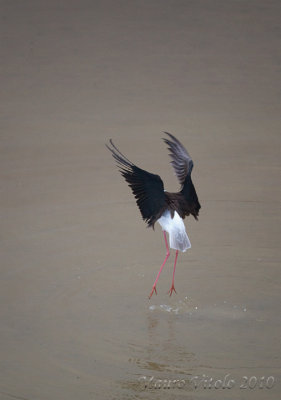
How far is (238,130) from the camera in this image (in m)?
6.48

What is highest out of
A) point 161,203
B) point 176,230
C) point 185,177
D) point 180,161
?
point 180,161

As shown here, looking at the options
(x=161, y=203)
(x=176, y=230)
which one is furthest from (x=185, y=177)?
(x=176, y=230)

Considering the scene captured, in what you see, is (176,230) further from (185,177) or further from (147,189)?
(185,177)

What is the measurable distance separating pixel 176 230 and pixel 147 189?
267 mm

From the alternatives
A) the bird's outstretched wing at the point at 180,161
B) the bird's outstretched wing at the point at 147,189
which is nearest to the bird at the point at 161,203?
the bird's outstretched wing at the point at 147,189

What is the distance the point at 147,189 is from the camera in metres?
4.09

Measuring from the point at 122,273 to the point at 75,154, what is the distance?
1831 millimetres

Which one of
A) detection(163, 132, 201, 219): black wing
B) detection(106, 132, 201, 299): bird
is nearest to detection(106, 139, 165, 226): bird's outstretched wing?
detection(106, 132, 201, 299): bird

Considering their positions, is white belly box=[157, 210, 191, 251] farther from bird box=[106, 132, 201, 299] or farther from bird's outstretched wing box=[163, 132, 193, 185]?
bird's outstretched wing box=[163, 132, 193, 185]

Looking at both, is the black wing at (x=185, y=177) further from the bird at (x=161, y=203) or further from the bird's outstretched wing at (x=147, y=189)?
the bird's outstretched wing at (x=147, y=189)

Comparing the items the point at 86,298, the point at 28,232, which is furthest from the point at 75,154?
the point at 86,298

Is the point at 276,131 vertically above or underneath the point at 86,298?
above

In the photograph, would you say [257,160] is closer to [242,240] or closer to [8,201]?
[242,240]

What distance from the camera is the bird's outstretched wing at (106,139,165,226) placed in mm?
4016
